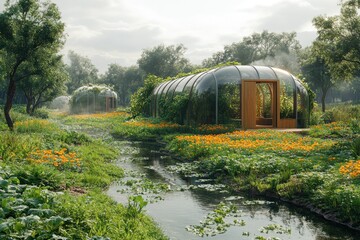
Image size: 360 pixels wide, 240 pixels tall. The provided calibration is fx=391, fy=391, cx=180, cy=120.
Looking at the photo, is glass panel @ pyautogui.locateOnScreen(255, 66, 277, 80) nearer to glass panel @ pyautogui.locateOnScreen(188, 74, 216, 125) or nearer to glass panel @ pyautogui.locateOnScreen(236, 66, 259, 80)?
glass panel @ pyautogui.locateOnScreen(236, 66, 259, 80)

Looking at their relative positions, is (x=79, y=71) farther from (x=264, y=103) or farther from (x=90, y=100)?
(x=264, y=103)

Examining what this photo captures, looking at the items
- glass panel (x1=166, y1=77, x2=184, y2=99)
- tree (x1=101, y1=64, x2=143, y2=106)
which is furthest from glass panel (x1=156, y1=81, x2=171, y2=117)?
tree (x1=101, y1=64, x2=143, y2=106)

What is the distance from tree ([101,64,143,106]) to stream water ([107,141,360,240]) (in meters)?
75.3

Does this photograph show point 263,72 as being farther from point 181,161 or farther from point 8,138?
point 8,138

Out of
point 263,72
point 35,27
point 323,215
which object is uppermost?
point 35,27

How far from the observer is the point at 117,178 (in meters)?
10.6

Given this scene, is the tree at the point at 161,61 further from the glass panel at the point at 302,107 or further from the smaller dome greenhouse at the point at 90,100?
the glass panel at the point at 302,107

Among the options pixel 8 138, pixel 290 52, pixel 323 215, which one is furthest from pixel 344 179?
pixel 290 52

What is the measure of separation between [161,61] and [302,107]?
5358cm

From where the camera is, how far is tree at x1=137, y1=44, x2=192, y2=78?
7432 cm

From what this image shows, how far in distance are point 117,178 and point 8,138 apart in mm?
3254

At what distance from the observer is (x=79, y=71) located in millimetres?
109562

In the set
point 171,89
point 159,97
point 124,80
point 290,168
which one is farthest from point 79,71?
Result: point 290,168

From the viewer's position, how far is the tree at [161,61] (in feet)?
244
